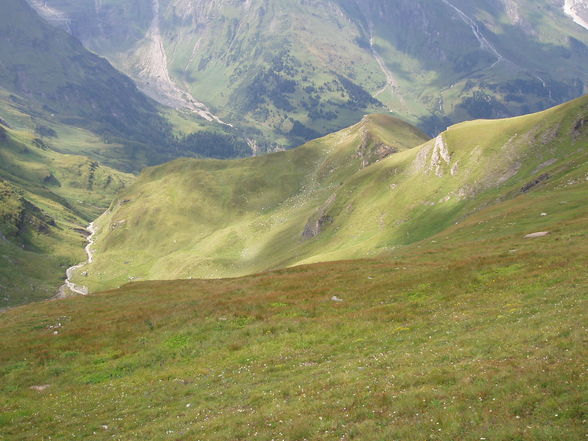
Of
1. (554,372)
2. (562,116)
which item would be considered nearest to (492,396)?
(554,372)

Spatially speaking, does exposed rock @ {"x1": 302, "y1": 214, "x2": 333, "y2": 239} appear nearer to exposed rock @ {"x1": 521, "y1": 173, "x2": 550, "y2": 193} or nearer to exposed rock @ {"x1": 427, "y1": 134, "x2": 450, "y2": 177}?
exposed rock @ {"x1": 427, "y1": 134, "x2": 450, "y2": 177}

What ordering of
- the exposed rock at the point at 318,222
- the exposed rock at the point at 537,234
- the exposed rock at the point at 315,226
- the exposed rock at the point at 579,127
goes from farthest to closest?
the exposed rock at the point at 318,222
the exposed rock at the point at 315,226
the exposed rock at the point at 579,127
the exposed rock at the point at 537,234

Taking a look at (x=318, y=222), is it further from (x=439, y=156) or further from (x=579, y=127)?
(x=579, y=127)

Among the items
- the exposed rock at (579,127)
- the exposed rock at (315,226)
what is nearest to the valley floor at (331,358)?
the exposed rock at (579,127)

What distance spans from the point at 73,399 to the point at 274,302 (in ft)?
62.1

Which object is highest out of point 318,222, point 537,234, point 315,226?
point 537,234

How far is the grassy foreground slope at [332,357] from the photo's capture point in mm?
17219

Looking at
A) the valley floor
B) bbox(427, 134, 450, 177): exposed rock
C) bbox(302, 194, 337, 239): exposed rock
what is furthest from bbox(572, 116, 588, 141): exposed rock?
bbox(302, 194, 337, 239): exposed rock

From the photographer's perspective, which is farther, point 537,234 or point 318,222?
point 318,222

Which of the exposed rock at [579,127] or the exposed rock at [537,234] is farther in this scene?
the exposed rock at [579,127]

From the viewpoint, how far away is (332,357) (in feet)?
91.3

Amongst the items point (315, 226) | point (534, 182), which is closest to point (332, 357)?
point (534, 182)

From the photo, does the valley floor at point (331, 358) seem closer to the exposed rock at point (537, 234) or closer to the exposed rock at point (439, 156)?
the exposed rock at point (537, 234)

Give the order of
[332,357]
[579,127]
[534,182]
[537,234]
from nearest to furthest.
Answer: [332,357] → [537,234] → [534,182] → [579,127]
